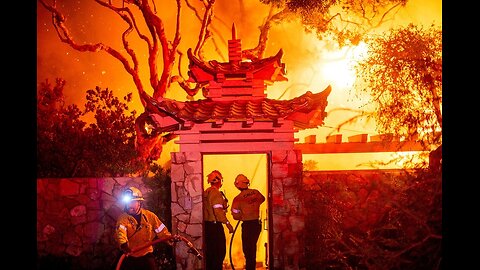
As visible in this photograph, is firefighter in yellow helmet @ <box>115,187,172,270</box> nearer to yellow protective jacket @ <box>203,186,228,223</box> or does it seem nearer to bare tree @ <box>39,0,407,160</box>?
yellow protective jacket @ <box>203,186,228,223</box>

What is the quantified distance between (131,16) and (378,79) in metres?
8.38

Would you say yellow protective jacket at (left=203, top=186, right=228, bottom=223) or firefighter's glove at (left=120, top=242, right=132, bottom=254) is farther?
yellow protective jacket at (left=203, top=186, right=228, bottom=223)

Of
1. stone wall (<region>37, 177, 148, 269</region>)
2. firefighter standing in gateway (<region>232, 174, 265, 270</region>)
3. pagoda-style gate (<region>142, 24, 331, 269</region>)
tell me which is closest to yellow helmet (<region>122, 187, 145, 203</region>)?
pagoda-style gate (<region>142, 24, 331, 269</region>)

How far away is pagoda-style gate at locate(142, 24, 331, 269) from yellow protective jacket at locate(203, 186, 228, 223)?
206 millimetres

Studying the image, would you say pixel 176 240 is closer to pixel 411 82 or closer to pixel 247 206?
pixel 247 206

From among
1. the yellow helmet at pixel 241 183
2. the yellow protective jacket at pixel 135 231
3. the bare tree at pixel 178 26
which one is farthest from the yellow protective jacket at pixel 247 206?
the bare tree at pixel 178 26

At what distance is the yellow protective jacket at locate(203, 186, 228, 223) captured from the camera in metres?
12.0

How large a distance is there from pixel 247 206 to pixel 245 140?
151 centimetres

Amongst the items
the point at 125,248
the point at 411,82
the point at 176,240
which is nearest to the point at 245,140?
the point at 176,240

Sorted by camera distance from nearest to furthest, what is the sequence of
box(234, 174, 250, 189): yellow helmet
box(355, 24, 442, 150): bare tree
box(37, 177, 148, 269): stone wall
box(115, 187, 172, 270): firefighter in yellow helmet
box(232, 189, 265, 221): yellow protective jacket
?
box(115, 187, 172, 270): firefighter in yellow helmet < box(232, 189, 265, 221): yellow protective jacket < box(234, 174, 250, 189): yellow helmet < box(355, 24, 442, 150): bare tree < box(37, 177, 148, 269): stone wall

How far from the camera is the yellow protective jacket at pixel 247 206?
11961 mm

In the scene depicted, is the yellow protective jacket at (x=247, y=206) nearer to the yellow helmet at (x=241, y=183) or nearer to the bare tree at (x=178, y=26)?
the yellow helmet at (x=241, y=183)
